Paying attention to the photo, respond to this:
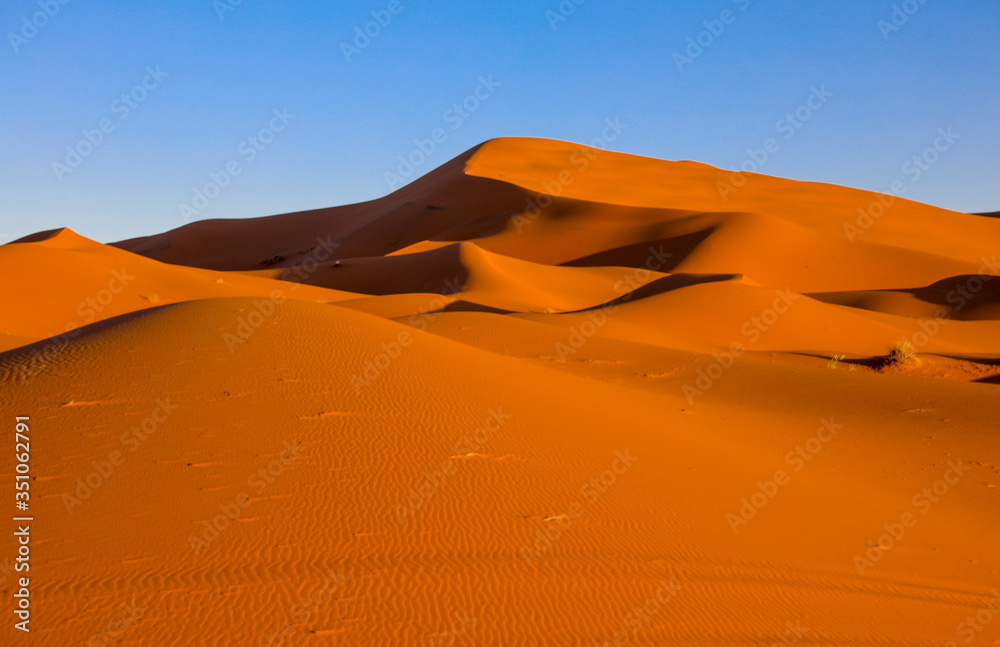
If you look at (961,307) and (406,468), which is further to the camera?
(961,307)

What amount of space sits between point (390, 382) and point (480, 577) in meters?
3.66

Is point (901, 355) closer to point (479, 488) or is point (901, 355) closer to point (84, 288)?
point (479, 488)

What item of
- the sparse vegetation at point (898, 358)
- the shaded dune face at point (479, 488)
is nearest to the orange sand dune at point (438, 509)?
the shaded dune face at point (479, 488)

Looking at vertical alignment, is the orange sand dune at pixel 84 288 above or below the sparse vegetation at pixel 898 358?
above

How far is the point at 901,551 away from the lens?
5727mm

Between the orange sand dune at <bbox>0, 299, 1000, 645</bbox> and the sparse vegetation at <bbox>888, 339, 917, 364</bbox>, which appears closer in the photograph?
the orange sand dune at <bbox>0, 299, 1000, 645</bbox>

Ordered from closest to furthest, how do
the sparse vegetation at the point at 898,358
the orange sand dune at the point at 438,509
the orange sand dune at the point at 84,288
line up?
the orange sand dune at the point at 438,509, the sparse vegetation at the point at 898,358, the orange sand dune at the point at 84,288

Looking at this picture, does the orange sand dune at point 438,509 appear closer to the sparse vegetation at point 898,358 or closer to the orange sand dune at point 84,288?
the sparse vegetation at point 898,358

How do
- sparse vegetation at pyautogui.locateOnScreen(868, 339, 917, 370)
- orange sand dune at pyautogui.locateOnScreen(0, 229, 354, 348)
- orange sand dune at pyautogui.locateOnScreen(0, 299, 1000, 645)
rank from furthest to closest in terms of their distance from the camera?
orange sand dune at pyautogui.locateOnScreen(0, 229, 354, 348), sparse vegetation at pyautogui.locateOnScreen(868, 339, 917, 370), orange sand dune at pyautogui.locateOnScreen(0, 299, 1000, 645)

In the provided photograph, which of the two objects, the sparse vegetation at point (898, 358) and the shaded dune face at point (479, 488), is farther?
the sparse vegetation at point (898, 358)

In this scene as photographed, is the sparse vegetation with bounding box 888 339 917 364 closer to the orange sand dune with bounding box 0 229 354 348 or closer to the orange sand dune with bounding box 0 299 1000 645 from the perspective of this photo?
the orange sand dune with bounding box 0 299 1000 645

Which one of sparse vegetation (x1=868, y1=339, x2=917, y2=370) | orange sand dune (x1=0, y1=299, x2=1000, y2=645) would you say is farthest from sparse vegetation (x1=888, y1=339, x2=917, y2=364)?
orange sand dune (x1=0, y1=299, x2=1000, y2=645)

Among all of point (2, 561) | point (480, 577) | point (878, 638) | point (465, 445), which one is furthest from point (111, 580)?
point (878, 638)

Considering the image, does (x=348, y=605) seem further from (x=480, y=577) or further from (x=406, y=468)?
(x=406, y=468)
